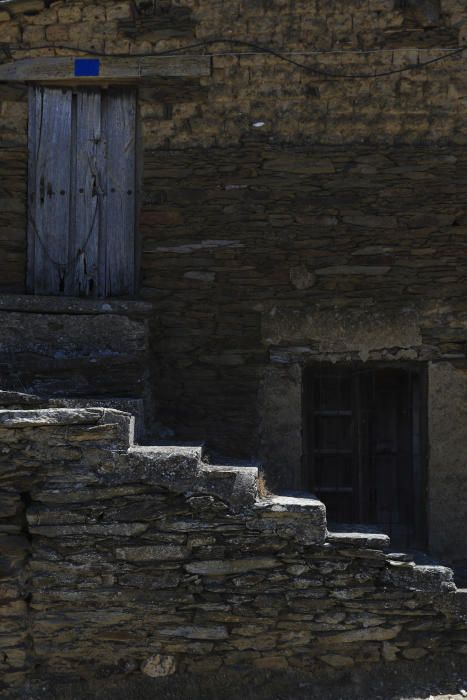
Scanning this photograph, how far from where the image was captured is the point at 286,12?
19.2ft

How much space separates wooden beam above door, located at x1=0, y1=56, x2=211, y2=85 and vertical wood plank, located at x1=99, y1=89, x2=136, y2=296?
21 cm

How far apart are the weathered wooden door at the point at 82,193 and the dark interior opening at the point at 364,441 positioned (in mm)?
1793

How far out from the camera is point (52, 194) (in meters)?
6.20

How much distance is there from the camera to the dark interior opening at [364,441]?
236 inches

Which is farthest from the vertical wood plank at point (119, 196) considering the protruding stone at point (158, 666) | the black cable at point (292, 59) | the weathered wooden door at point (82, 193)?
the protruding stone at point (158, 666)

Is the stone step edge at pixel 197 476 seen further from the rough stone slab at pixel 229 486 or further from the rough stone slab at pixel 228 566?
the rough stone slab at pixel 228 566

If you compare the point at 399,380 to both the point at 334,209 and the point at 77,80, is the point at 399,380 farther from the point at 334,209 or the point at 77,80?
the point at 77,80

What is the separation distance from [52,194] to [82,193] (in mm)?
235

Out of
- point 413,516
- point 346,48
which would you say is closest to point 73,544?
point 413,516

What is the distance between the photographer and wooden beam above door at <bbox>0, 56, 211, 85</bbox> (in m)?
5.89

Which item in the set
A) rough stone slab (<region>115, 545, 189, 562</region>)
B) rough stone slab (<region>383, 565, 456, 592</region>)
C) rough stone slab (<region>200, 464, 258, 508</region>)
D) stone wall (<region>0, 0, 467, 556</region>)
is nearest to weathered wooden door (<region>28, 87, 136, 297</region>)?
stone wall (<region>0, 0, 467, 556</region>)

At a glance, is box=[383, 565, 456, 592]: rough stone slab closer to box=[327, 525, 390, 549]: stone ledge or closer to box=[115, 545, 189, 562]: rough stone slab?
box=[327, 525, 390, 549]: stone ledge

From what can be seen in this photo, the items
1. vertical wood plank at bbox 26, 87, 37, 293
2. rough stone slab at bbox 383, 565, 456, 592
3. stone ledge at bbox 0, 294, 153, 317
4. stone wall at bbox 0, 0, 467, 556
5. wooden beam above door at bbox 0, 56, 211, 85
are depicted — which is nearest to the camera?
rough stone slab at bbox 383, 565, 456, 592

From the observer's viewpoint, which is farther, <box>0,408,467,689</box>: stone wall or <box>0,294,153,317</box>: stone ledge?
<box>0,294,153,317</box>: stone ledge
